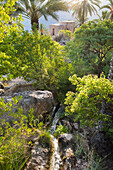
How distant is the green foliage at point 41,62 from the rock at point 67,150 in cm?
308

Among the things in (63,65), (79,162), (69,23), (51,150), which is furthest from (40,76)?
(69,23)

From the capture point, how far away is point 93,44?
880 centimetres

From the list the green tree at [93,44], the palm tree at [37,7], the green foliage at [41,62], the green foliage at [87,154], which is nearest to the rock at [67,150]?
the green foliage at [87,154]

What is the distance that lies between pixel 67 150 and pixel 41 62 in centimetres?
496

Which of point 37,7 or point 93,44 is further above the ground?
point 37,7

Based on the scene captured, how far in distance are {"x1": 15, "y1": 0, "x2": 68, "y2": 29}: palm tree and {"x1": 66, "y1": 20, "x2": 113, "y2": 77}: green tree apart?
6.57 metres

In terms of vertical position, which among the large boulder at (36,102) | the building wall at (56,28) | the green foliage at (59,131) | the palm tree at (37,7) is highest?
the palm tree at (37,7)

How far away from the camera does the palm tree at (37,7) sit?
13492mm

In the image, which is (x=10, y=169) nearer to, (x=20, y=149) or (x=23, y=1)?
(x=20, y=149)

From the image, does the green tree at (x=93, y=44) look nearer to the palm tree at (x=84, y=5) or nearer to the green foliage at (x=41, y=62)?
the green foliage at (x=41, y=62)

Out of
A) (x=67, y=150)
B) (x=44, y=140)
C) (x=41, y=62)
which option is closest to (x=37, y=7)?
(x=41, y=62)

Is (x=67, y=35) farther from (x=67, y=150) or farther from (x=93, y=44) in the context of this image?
(x=67, y=150)

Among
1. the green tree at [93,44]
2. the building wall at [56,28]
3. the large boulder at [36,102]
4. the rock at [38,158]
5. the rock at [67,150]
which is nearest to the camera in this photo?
the rock at [38,158]

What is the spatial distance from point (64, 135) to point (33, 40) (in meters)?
5.36
